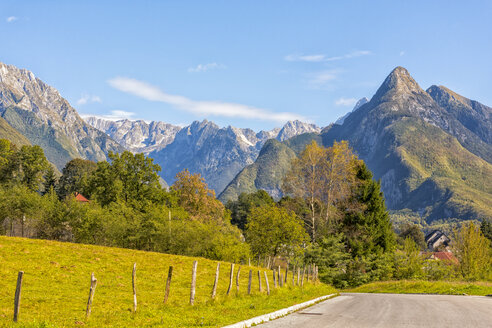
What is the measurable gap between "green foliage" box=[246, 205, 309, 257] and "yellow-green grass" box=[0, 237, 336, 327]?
333 inches

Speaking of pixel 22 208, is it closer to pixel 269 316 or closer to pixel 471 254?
pixel 269 316

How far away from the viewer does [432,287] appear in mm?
41438

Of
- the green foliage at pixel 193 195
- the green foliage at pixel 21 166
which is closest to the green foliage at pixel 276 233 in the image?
the green foliage at pixel 193 195

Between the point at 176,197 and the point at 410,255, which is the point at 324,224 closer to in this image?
the point at 410,255

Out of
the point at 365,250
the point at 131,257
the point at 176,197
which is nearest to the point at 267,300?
the point at 131,257

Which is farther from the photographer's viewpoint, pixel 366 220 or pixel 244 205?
pixel 244 205

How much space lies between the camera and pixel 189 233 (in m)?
66.3

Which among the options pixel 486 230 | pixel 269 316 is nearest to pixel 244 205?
pixel 486 230

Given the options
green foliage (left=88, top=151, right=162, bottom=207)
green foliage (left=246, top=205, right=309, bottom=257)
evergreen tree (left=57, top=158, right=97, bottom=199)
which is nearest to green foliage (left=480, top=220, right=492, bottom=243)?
green foliage (left=246, top=205, right=309, bottom=257)

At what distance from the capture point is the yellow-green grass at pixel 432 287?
36500 mm

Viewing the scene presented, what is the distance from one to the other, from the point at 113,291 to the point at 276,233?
33.9 meters

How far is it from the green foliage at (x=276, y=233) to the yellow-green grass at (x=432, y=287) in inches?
418

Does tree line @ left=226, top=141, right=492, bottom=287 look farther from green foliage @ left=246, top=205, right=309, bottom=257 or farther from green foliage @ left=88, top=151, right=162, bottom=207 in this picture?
green foliage @ left=88, top=151, right=162, bottom=207

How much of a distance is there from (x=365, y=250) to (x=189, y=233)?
2803 cm
